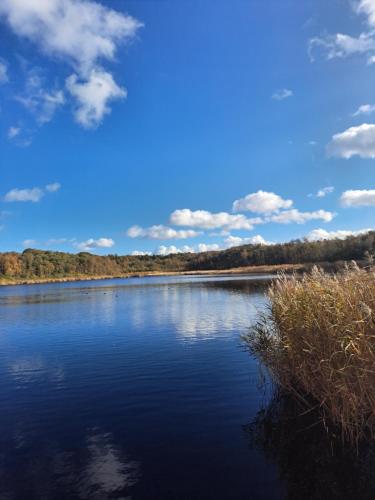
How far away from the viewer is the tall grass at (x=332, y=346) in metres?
7.71

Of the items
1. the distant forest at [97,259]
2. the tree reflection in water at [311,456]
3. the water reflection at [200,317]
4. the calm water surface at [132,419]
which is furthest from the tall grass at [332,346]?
the distant forest at [97,259]

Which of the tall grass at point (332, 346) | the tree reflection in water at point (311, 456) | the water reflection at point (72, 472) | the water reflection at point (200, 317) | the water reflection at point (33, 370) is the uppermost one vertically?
the tall grass at point (332, 346)

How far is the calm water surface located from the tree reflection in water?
31 cm

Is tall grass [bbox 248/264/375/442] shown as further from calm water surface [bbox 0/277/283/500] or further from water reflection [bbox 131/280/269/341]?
water reflection [bbox 131/280/269/341]

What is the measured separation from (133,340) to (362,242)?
100 m

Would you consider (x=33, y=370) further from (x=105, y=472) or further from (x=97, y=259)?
(x=97, y=259)

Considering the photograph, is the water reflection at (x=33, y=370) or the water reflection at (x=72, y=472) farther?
the water reflection at (x=33, y=370)

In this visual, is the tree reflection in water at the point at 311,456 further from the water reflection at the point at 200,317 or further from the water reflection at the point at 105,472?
the water reflection at the point at 200,317

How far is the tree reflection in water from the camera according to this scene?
22.6 feet

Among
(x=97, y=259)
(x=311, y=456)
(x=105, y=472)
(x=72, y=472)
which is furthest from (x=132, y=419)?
(x=97, y=259)

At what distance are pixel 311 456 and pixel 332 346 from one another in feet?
7.49

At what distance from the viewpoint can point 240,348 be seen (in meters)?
18.3

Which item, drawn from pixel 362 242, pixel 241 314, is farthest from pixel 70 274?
pixel 241 314

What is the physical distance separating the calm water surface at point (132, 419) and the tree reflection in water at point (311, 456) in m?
0.31
